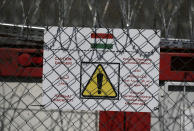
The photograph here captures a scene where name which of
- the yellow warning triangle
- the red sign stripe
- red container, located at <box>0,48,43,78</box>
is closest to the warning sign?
the yellow warning triangle

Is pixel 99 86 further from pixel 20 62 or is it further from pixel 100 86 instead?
pixel 20 62

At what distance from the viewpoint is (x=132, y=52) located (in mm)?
1187

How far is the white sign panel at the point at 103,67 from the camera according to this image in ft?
3.89

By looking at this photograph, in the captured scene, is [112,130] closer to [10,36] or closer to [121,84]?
[121,84]

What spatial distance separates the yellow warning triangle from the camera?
1.19 m

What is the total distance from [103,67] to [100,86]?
9 centimetres

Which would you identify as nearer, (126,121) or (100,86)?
(100,86)

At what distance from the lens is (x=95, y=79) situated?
46.9 inches

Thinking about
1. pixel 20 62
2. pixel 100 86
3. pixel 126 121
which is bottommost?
pixel 126 121

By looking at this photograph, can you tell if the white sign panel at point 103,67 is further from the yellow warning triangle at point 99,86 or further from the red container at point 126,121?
the red container at point 126,121

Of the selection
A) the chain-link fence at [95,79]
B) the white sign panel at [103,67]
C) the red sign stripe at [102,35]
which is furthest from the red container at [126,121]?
the red sign stripe at [102,35]

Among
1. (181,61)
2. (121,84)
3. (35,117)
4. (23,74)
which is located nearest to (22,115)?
(35,117)

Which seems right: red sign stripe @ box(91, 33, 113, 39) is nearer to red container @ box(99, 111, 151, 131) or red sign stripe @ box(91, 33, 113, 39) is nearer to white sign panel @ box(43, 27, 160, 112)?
white sign panel @ box(43, 27, 160, 112)

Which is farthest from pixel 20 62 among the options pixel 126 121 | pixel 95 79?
pixel 126 121
